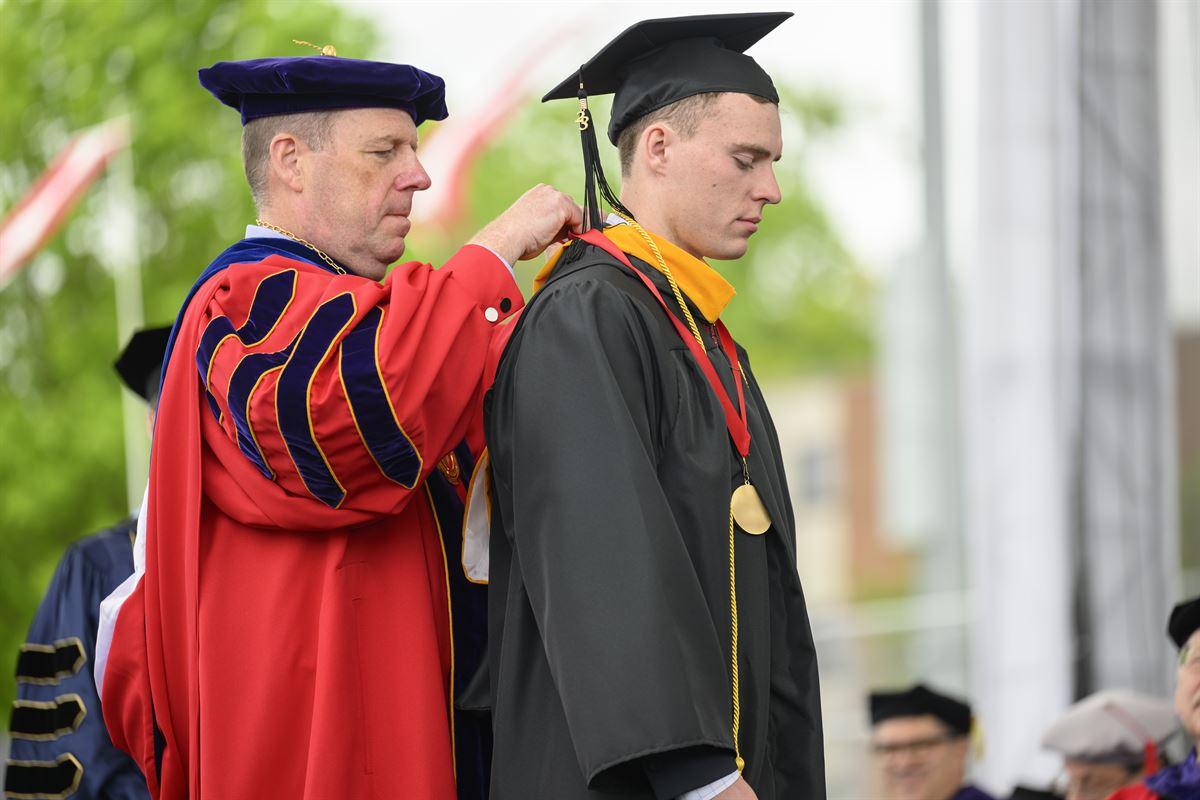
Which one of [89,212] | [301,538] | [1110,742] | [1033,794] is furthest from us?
[89,212]

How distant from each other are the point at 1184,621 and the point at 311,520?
244cm

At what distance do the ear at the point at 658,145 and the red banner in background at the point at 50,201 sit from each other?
10228 mm

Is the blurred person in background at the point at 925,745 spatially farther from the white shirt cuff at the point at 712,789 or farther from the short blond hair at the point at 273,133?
the short blond hair at the point at 273,133

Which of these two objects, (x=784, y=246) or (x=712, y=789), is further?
(x=784, y=246)

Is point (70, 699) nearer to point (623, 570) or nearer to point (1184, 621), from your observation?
point (623, 570)

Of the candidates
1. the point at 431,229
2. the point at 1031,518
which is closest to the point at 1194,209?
the point at 1031,518

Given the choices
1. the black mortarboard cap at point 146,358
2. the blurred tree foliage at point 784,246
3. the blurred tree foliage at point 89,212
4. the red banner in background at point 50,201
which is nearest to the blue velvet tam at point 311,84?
the black mortarboard cap at point 146,358

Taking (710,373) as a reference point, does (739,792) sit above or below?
below

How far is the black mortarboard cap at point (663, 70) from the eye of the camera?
2.91 m

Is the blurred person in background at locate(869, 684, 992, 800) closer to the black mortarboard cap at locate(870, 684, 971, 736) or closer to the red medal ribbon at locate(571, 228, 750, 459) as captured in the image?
the black mortarboard cap at locate(870, 684, 971, 736)

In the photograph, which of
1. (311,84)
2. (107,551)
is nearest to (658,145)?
(311,84)

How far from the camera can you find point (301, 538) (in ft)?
9.28

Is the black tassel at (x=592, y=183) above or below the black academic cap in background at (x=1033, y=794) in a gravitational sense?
above

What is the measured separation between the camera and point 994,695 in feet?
20.3
